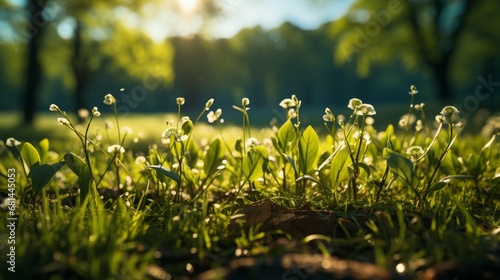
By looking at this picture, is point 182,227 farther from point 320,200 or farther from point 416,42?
point 416,42

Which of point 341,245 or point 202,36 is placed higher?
point 202,36

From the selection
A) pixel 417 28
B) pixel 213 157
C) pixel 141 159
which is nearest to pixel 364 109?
pixel 213 157

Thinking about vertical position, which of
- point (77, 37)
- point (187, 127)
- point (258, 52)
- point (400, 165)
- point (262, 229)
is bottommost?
point (262, 229)

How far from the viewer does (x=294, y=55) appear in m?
55.0

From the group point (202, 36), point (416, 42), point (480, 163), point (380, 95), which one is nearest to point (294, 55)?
point (202, 36)

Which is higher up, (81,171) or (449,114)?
(449,114)

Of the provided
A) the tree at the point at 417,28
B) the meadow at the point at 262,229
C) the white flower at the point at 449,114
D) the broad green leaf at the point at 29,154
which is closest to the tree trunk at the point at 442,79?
the tree at the point at 417,28

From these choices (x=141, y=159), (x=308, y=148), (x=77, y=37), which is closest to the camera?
(x=308, y=148)

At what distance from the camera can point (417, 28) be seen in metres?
21.8

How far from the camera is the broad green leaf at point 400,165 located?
2055 mm

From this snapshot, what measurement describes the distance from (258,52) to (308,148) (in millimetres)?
54677

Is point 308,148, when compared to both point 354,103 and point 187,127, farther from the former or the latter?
point 187,127

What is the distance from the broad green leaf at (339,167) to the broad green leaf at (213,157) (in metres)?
0.70

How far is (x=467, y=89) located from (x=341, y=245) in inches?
2591
